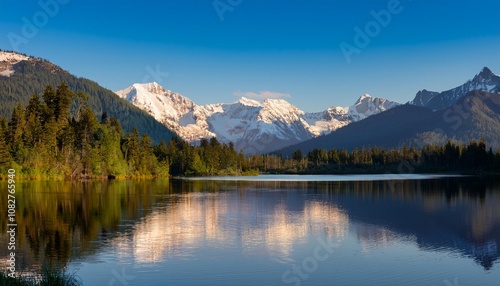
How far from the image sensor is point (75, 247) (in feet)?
135

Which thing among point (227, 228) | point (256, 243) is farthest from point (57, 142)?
point (256, 243)

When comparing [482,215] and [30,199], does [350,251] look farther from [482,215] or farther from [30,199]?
[30,199]

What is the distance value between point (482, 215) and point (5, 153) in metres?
113

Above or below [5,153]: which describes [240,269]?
below

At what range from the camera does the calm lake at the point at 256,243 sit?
33.6 metres

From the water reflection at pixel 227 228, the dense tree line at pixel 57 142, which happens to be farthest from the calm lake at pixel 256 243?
the dense tree line at pixel 57 142

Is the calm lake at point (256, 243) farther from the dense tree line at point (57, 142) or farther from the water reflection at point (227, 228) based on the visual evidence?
the dense tree line at point (57, 142)

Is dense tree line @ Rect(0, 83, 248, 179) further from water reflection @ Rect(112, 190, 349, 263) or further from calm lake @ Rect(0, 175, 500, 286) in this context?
water reflection @ Rect(112, 190, 349, 263)

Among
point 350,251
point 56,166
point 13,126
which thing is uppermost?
point 13,126

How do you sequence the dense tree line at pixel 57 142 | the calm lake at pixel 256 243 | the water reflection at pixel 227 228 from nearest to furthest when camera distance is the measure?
the calm lake at pixel 256 243
the water reflection at pixel 227 228
the dense tree line at pixel 57 142

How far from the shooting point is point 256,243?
45.0 meters

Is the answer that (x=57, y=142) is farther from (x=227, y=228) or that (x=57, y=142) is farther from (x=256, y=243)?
(x=256, y=243)

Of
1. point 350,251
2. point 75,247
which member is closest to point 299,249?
point 350,251

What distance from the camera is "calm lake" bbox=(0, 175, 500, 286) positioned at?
33.6 m
